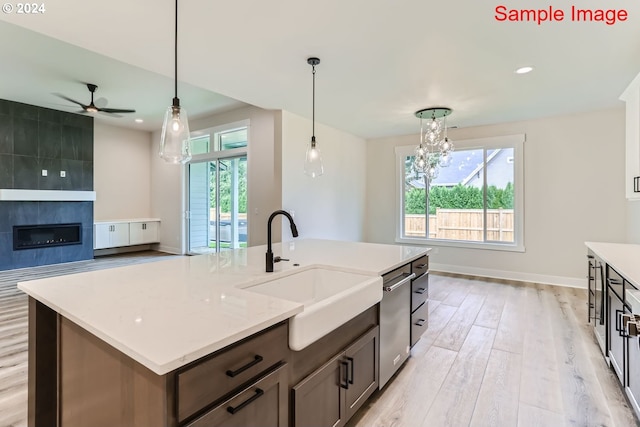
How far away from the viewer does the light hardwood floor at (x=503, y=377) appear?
1.86 m

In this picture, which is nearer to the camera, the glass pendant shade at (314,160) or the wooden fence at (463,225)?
the glass pendant shade at (314,160)

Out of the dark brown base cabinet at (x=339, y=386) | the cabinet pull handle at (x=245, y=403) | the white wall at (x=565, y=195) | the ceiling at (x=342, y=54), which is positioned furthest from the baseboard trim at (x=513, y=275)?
the cabinet pull handle at (x=245, y=403)

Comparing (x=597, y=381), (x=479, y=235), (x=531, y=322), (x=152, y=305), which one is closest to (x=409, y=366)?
(x=597, y=381)

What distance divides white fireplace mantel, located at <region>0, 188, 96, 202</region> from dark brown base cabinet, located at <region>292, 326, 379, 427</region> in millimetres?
6768

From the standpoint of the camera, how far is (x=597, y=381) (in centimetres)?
221

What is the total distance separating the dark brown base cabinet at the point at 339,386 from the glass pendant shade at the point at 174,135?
4.97 feet

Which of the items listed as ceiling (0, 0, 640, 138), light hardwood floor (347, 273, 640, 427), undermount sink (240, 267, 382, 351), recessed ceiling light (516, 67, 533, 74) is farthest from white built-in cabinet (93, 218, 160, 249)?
recessed ceiling light (516, 67, 533, 74)

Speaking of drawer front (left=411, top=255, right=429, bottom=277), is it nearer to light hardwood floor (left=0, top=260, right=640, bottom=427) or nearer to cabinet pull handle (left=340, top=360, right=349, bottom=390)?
light hardwood floor (left=0, top=260, right=640, bottom=427)

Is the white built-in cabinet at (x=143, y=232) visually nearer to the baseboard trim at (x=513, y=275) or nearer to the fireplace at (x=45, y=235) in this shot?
the fireplace at (x=45, y=235)

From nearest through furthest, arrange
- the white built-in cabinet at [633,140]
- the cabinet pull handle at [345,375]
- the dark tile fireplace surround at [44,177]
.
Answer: the cabinet pull handle at [345,375], the white built-in cabinet at [633,140], the dark tile fireplace surround at [44,177]

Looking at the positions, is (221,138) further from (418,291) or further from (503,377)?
(503,377)

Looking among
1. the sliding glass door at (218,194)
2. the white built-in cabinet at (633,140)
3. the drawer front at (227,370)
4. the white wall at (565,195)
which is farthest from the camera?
the sliding glass door at (218,194)

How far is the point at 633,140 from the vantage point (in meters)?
2.94

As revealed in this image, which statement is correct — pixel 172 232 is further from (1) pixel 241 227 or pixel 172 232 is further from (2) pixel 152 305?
(2) pixel 152 305
